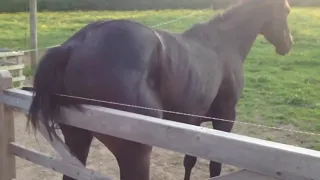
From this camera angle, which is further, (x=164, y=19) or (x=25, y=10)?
(x=25, y=10)

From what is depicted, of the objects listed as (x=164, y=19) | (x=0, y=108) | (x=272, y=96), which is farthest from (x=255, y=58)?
(x=0, y=108)

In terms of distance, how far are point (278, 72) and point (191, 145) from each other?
7.76 metres

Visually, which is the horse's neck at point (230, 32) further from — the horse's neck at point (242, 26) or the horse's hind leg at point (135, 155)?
the horse's hind leg at point (135, 155)

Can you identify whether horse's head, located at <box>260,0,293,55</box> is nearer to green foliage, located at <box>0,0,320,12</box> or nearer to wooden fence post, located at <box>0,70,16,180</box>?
wooden fence post, located at <box>0,70,16,180</box>

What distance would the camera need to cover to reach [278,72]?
368 inches

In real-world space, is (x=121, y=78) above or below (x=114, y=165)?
above

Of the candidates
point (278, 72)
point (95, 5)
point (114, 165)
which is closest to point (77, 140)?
point (114, 165)

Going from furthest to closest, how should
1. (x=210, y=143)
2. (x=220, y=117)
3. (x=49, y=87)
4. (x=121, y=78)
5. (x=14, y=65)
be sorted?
(x=14, y=65), (x=220, y=117), (x=49, y=87), (x=121, y=78), (x=210, y=143)

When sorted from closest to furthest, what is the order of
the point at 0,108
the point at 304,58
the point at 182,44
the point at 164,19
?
the point at 0,108 < the point at 182,44 < the point at 304,58 < the point at 164,19

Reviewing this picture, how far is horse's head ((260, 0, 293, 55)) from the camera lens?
4660 mm

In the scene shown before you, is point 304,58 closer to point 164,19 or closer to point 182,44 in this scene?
point 164,19

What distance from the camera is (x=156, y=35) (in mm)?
2775

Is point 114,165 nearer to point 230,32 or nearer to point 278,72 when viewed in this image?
point 230,32

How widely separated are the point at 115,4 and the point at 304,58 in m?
13.9
